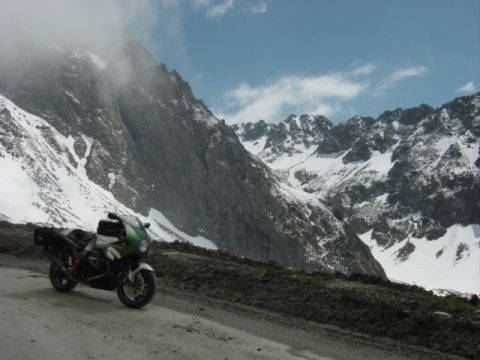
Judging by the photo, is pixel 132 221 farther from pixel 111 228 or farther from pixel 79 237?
pixel 79 237

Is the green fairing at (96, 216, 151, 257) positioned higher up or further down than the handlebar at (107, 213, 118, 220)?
further down

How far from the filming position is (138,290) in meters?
13.4

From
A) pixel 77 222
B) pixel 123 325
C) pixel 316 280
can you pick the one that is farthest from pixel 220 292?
pixel 77 222

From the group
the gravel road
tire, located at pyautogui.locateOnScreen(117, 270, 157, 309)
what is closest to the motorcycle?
tire, located at pyautogui.locateOnScreen(117, 270, 157, 309)

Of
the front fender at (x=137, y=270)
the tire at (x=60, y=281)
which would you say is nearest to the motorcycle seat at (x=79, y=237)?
the tire at (x=60, y=281)

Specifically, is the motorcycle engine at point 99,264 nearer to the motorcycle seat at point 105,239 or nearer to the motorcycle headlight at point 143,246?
the motorcycle seat at point 105,239

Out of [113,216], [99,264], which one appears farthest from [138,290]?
[113,216]

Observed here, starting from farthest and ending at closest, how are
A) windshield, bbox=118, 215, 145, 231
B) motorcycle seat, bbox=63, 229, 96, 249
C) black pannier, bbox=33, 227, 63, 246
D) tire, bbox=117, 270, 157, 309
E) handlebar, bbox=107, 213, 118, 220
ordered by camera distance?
black pannier, bbox=33, 227, 63, 246 → motorcycle seat, bbox=63, 229, 96, 249 → handlebar, bbox=107, 213, 118, 220 → windshield, bbox=118, 215, 145, 231 → tire, bbox=117, 270, 157, 309

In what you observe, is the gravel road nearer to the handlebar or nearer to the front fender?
the front fender

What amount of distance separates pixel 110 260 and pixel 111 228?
0.74m

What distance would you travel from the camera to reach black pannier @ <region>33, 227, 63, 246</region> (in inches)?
604

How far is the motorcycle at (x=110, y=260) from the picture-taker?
13.4 metres

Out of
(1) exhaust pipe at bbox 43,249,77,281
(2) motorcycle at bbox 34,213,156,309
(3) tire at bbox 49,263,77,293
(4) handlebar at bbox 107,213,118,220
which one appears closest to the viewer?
(2) motorcycle at bbox 34,213,156,309

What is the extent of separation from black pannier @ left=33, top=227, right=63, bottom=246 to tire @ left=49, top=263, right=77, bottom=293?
2.16ft
